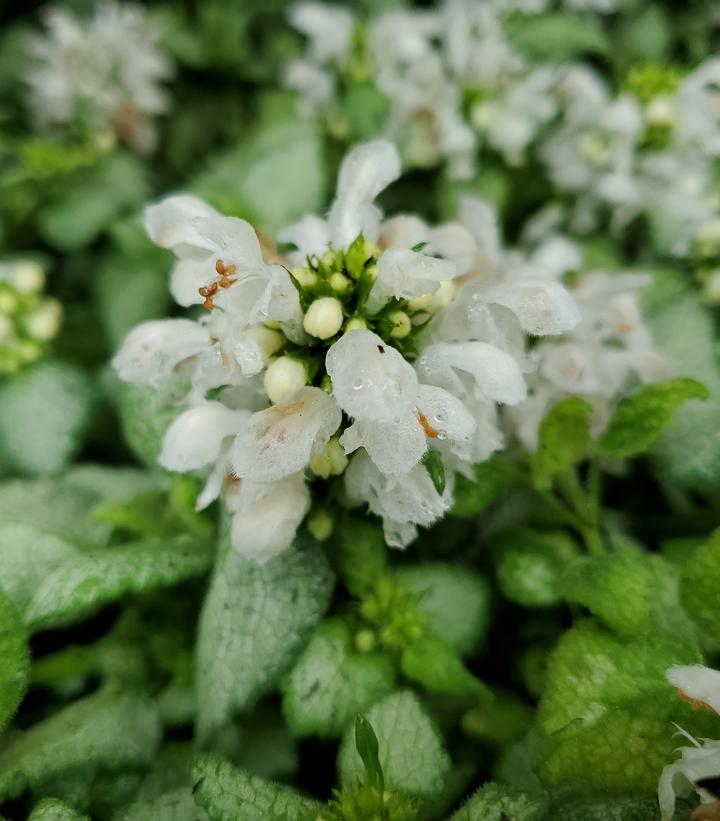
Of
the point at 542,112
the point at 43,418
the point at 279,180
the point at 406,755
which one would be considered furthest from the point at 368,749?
the point at 542,112

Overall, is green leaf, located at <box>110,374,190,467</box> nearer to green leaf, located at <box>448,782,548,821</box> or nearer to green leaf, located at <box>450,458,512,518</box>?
green leaf, located at <box>450,458,512,518</box>

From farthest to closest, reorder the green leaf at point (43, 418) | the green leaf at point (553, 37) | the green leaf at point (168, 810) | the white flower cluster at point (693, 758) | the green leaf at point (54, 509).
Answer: the green leaf at point (553, 37), the green leaf at point (43, 418), the green leaf at point (54, 509), the green leaf at point (168, 810), the white flower cluster at point (693, 758)

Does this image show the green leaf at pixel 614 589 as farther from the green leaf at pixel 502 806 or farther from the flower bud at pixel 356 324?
the flower bud at pixel 356 324

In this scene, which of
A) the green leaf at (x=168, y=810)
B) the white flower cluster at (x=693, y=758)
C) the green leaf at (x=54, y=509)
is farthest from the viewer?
the green leaf at (x=54, y=509)

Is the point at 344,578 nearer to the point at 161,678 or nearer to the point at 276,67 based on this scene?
the point at 161,678

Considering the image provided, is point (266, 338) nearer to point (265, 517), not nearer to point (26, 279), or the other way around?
point (265, 517)

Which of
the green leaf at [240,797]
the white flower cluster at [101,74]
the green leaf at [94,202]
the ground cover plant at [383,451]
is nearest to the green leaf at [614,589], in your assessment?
the ground cover plant at [383,451]
